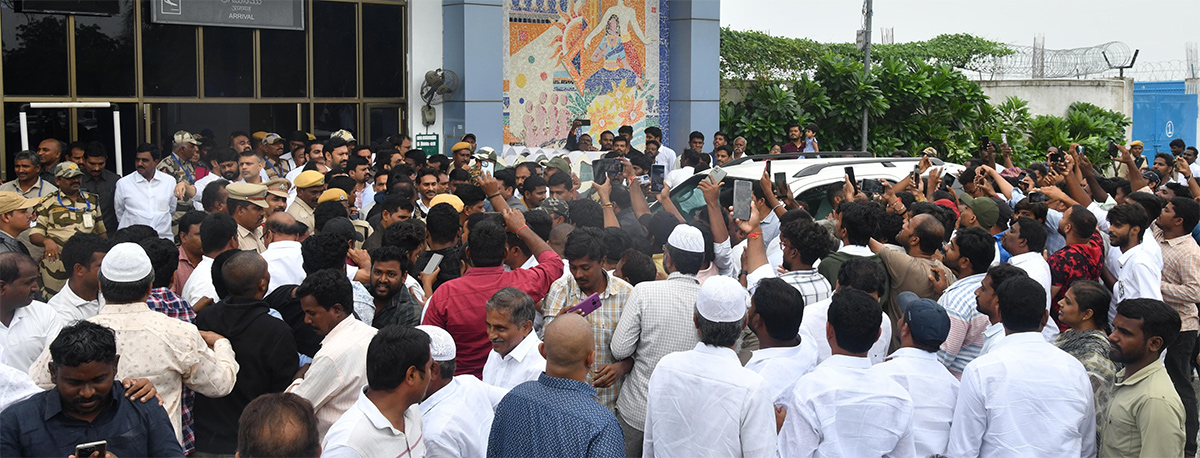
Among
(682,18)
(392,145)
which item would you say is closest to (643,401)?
(392,145)

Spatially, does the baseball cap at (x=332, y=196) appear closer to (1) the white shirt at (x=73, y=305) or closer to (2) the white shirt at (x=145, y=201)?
(1) the white shirt at (x=73, y=305)

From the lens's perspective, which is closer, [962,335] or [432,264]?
[962,335]

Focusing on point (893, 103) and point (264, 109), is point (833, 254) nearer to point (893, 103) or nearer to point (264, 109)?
point (264, 109)

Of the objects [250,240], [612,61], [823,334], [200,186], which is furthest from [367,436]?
[612,61]

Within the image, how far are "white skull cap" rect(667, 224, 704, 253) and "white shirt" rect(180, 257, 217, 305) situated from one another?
8.06ft

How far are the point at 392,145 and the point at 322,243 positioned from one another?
23.1ft

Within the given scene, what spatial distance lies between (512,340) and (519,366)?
0.12m

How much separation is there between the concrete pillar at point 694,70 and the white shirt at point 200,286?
13.3 metres

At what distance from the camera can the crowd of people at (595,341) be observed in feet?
11.6

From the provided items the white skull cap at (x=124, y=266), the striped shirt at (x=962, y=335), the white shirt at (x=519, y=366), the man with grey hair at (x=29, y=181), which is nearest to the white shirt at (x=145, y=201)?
the man with grey hair at (x=29, y=181)

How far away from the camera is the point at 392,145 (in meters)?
12.1

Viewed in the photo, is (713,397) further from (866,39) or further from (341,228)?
(866,39)

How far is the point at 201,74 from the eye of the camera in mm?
14297

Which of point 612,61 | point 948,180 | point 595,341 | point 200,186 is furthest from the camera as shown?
point 612,61
